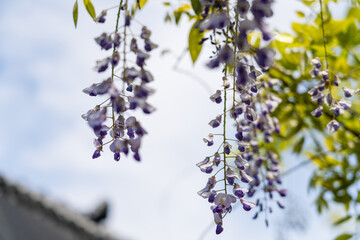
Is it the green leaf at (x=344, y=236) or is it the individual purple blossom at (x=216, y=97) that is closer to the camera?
the individual purple blossom at (x=216, y=97)

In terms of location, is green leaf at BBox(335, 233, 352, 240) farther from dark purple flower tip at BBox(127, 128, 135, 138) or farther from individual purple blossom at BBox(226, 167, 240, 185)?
dark purple flower tip at BBox(127, 128, 135, 138)

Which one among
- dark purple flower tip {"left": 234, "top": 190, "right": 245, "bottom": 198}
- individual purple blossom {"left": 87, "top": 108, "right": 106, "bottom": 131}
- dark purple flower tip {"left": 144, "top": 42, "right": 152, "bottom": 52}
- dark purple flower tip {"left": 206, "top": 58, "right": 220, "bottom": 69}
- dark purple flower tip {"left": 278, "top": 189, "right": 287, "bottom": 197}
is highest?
dark purple flower tip {"left": 144, "top": 42, "right": 152, "bottom": 52}

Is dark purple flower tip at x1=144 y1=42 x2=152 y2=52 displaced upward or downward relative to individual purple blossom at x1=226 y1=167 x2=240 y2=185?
upward

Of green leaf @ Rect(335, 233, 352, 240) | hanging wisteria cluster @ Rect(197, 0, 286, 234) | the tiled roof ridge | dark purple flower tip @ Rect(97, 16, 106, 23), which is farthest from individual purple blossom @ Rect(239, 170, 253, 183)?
the tiled roof ridge

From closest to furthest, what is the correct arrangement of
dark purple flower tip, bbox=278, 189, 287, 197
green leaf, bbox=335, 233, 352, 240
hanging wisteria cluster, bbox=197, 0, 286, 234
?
hanging wisteria cluster, bbox=197, 0, 286, 234
dark purple flower tip, bbox=278, 189, 287, 197
green leaf, bbox=335, 233, 352, 240

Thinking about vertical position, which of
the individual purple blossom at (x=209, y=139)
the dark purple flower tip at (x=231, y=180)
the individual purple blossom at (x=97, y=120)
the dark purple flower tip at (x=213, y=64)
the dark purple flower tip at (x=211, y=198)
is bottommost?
the dark purple flower tip at (x=211, y=198)

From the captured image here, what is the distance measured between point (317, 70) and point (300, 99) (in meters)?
0.42

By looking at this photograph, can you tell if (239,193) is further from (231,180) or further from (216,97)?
(216,97)

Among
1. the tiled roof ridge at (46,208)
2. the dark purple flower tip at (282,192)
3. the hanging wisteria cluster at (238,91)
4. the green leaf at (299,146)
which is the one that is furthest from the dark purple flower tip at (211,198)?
the tiled roof ridge at (46,208)

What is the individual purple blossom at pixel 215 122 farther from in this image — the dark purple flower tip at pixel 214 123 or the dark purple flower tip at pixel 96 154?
the dark purple flower tip at pixel 96 154

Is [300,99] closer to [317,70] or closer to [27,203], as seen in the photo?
[317,70]

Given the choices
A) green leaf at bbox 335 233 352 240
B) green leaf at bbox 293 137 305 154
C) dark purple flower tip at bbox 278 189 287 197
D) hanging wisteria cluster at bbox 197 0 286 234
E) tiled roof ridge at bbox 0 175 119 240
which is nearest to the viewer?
hanging wisteria cluster at bbox 197 0 286 234

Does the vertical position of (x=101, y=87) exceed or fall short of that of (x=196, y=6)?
it falls short

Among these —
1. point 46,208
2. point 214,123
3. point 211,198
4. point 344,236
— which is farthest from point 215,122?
point 46,208
